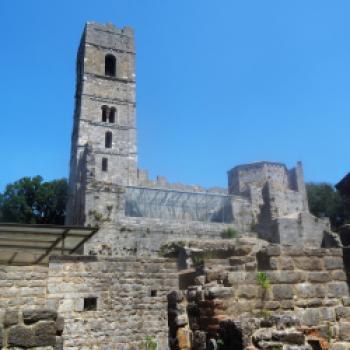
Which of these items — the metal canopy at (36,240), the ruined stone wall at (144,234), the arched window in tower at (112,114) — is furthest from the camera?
the arched window in tower at (112,114)

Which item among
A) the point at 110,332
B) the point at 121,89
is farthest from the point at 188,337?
the point at 121,89

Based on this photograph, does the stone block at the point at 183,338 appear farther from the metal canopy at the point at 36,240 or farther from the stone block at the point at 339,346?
the metal canopy at the point at 36,240

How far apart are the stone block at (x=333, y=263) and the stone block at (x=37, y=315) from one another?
3.55m

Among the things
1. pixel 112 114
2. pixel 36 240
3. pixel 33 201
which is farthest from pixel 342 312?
pixel 33 201

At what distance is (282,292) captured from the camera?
522 cm

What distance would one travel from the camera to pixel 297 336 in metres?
4.30

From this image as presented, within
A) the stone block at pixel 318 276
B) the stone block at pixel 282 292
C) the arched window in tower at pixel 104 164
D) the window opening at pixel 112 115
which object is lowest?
the stone block at pixel 282 292

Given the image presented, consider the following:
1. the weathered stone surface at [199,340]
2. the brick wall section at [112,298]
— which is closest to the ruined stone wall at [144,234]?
the brick wall section at [112,298]

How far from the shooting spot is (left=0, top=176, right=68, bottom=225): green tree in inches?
1699

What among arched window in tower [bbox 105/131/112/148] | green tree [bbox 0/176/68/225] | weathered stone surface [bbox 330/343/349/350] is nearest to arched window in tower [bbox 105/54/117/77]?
arched window in tower [bbox 105/131/112/148]

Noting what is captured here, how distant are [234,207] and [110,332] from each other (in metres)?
26.2

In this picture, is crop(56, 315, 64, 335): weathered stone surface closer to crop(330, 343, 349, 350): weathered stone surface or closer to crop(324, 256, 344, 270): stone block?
crop(330, 343, 349, 350): weathered stone surface

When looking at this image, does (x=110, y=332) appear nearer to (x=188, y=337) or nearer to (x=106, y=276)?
(x=106, y=276)

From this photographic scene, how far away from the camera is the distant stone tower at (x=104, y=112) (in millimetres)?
38625
